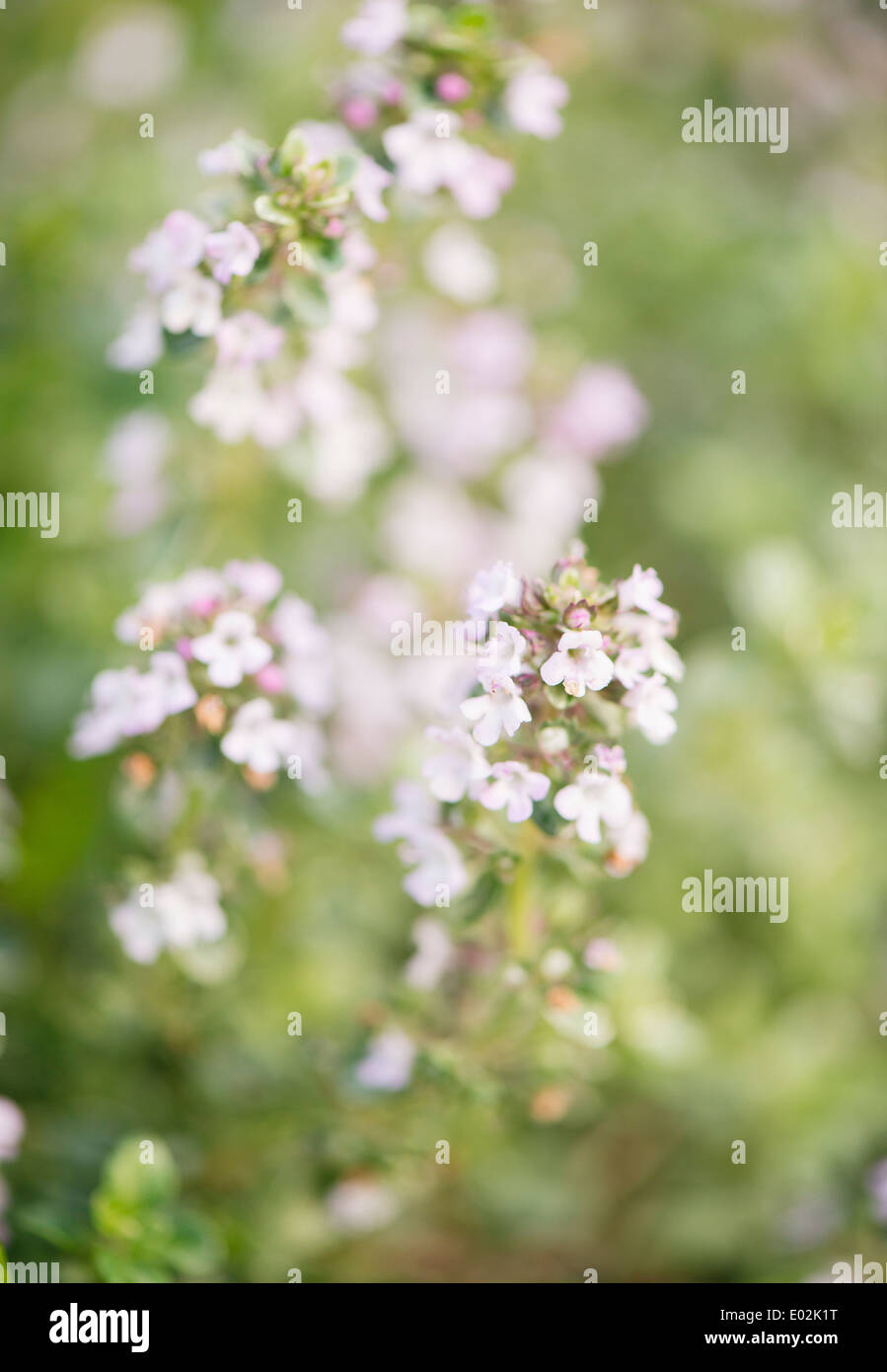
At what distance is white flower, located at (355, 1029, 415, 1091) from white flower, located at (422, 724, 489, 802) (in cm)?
55

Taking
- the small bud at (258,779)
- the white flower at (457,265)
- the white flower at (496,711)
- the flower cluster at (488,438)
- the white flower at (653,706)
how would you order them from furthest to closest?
the flower cluster at (488,438)
the white flower at (457,265)
the small bud at (258,779)
the white flower at (653,706)
the white flower at (496,711)

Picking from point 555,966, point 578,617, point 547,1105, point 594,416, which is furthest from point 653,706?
point 594,416

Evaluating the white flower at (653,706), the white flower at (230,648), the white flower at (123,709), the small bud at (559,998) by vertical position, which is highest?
the white flower at (230,648)

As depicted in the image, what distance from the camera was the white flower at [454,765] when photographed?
63.0 inches

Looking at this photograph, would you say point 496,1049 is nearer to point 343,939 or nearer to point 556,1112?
point 556,1112

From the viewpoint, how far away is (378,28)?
6.05 ft

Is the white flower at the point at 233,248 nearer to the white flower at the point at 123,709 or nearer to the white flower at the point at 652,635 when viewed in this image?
the white flower at the point at 123,709

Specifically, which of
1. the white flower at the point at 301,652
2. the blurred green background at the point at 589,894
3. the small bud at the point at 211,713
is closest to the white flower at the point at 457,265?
the blurred green background at the point at 589,894

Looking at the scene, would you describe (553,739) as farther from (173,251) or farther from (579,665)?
(173,251)

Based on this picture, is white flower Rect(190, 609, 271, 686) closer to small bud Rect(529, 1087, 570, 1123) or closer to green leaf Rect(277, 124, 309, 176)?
green leaf Rect(277, 124, 309, 176)

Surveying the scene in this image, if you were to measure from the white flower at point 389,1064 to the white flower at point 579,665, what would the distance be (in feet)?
2.57

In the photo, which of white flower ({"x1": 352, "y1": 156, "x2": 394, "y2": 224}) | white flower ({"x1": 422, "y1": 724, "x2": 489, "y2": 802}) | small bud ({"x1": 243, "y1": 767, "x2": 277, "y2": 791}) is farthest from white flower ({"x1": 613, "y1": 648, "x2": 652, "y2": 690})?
white flower ({"x1": 352, "y1": 156, "x2": 394, "y2": 224})
